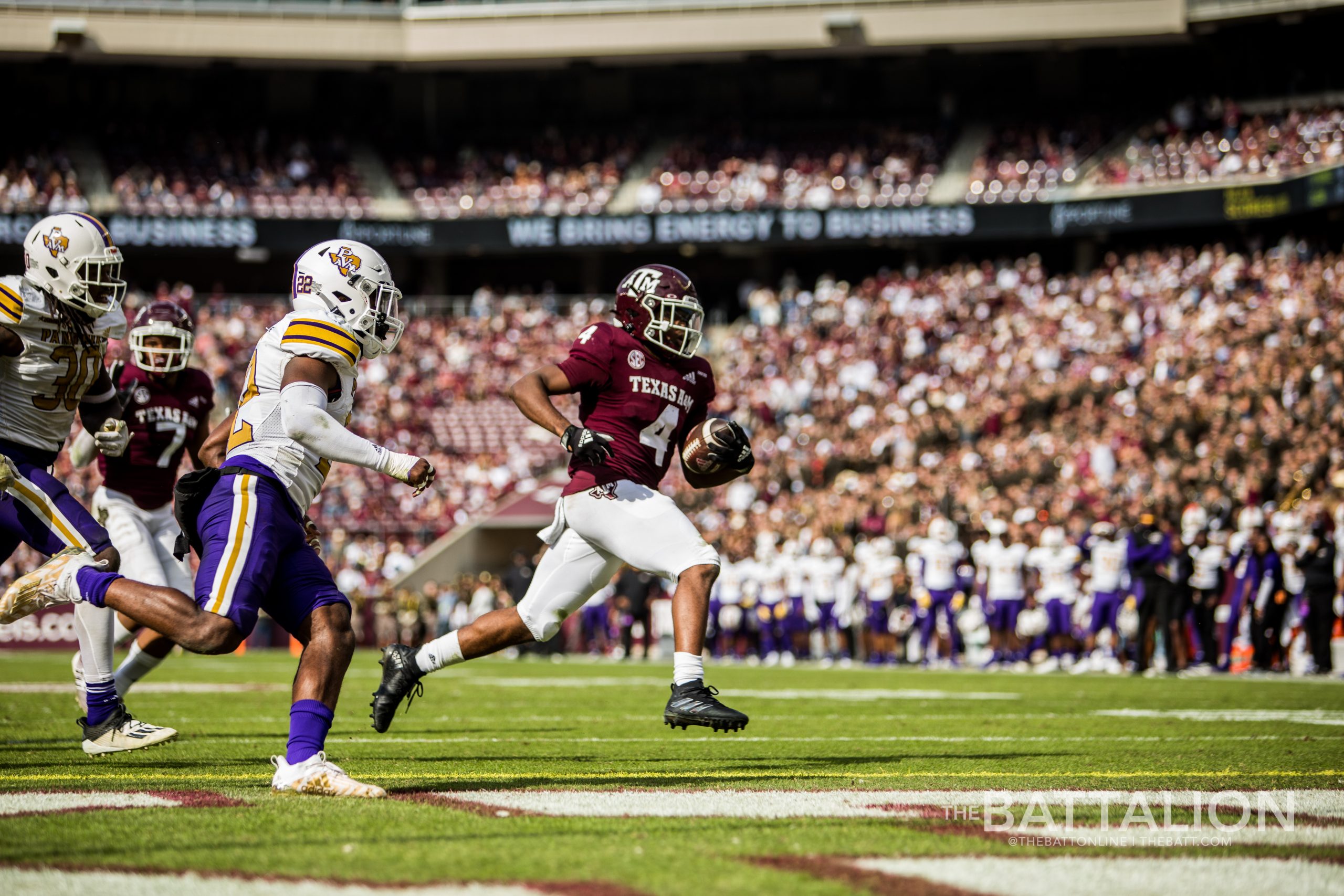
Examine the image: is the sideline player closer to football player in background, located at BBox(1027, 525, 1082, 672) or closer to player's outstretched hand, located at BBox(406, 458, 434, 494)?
player's outstretched hand, located at BBox(406, 458, 434, 494)

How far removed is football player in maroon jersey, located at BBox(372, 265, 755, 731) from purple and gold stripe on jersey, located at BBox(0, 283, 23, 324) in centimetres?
211

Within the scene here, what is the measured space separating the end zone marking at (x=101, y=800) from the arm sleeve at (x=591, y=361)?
2.23 metres

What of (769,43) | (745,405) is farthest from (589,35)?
(745,405)

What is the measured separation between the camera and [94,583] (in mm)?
5141

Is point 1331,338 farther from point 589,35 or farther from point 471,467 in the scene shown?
point 589,35

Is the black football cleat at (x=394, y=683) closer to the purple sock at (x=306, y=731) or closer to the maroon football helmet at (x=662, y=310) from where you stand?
the purple sock at (x=306, y=731)

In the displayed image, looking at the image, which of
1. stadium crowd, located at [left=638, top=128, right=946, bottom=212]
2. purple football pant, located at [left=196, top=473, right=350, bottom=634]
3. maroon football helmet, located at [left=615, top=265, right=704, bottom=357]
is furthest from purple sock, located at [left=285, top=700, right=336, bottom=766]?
stadium crowd, located at [left=638, top=128, right=946, bottom=212]

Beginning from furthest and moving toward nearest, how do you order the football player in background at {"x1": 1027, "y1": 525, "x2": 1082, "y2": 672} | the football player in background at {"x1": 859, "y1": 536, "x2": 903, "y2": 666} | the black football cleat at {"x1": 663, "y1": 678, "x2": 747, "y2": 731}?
the football player in background at {"x1": 859, "y1": 536, "x2": 903, "y2": 666}
the football player in background at {"x1": 1027, "y1": 525, "x2": 1082, "y2": 672}
the black football cleat at {"x1": 663, "y1": 678, "x2": 747, "y2": 731}

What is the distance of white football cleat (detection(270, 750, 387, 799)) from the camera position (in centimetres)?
477

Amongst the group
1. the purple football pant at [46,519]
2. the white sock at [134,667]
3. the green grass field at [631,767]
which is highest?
the purple football pant at [46,519]

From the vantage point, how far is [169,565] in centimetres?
795

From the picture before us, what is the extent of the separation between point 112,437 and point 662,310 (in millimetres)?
2662

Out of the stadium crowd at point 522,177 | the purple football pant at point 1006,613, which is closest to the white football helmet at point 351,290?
the purple football pant at point 1006,613

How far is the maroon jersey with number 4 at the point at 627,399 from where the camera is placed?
622cm
